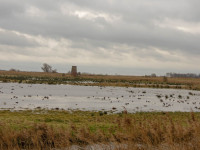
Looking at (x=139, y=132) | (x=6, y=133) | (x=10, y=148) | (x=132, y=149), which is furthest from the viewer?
(x=139, y=132)

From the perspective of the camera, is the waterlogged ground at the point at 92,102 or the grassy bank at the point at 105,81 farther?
the grassy bank at the point at 105,81

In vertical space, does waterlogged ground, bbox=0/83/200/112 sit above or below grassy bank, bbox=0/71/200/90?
below

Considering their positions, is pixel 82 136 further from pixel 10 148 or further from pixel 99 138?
pixel 10 148

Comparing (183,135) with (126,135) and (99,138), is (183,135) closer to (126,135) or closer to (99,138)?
(126,135)

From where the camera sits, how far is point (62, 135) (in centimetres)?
1280

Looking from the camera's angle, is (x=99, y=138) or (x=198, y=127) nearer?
(x=198, y=127)

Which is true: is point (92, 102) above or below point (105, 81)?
below

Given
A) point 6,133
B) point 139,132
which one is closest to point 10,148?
point 6,133

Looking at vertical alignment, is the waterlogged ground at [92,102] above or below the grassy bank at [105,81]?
below

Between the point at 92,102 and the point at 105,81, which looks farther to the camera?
the point at 105,81

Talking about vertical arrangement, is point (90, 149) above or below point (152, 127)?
below

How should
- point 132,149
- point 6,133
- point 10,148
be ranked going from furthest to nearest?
point 6,133
point 10,148
point 132,149

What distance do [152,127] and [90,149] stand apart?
3.53 m

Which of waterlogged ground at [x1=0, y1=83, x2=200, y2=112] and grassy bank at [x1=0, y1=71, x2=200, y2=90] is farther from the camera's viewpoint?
grassy bank at [x1=0, y1=71, x2=200, y2=90]
